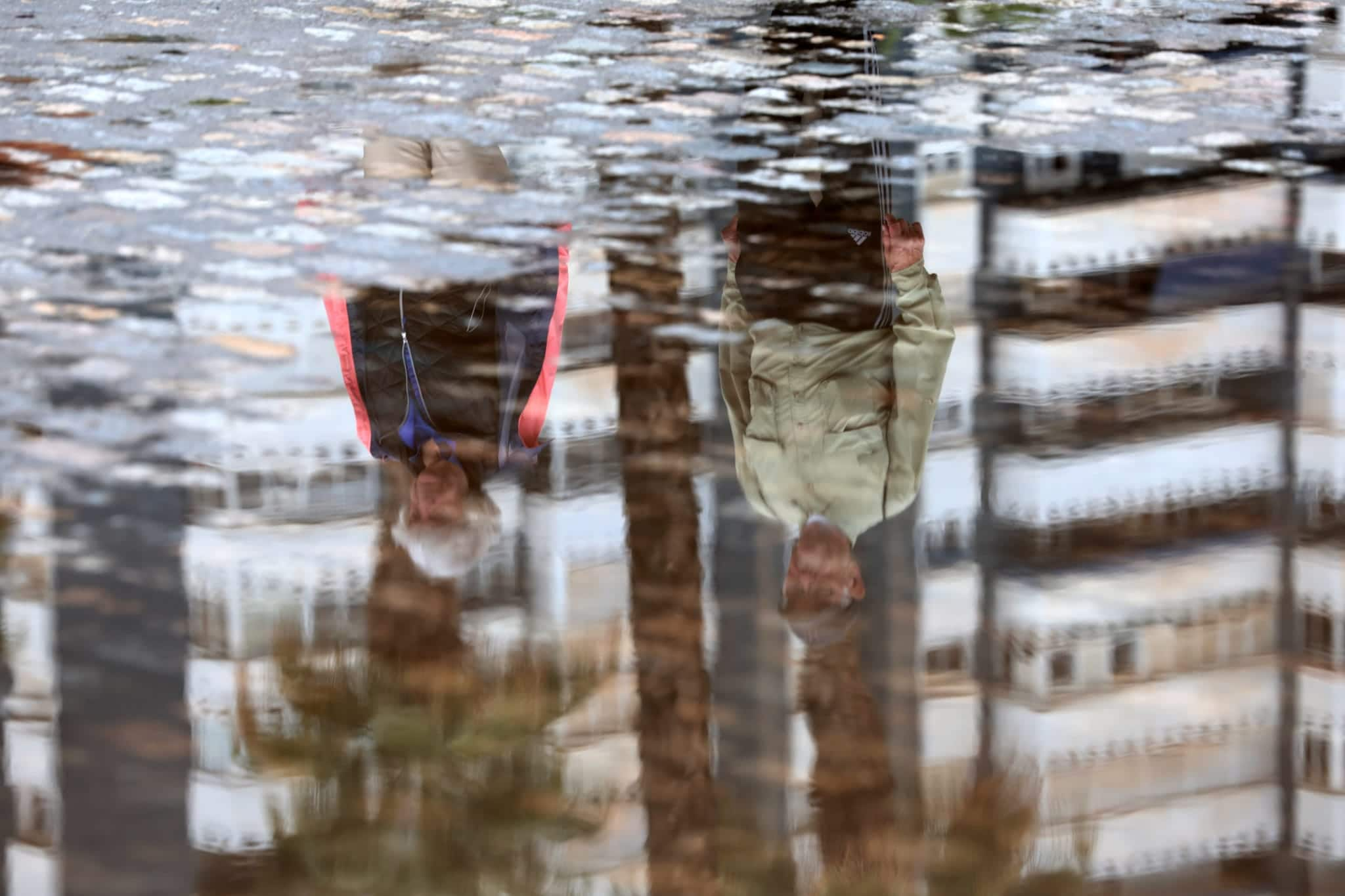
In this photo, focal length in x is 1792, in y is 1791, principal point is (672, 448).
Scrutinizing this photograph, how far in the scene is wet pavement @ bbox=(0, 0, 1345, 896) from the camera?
10.9ft

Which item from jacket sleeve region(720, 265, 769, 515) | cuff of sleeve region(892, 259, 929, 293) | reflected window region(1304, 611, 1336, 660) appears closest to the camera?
reflected window region(1304, 611, 1336, 660)

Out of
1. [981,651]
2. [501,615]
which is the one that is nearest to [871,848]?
[981,651]

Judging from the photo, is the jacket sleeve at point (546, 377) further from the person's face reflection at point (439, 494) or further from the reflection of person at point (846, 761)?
the reflection of person at point (846, 761)

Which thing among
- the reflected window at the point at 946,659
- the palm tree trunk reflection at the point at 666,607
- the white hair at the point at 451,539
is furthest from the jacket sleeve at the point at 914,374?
the white hair at the point at 451,539

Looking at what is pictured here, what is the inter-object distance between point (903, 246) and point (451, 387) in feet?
4.75

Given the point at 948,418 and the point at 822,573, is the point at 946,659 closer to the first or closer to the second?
the point at 822,573

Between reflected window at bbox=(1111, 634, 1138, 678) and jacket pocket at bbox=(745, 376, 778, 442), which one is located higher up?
jacket pocket at bbox=(745, 376, 778, 442)

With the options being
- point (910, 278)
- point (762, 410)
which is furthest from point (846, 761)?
point (910, 278)

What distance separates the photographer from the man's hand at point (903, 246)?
5406 millimetres

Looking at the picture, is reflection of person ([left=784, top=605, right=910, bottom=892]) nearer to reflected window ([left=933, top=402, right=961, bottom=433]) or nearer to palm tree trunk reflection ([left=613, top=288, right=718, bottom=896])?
palm tree trunk reflection ([left=613, top=288, right=718, bottom=896])

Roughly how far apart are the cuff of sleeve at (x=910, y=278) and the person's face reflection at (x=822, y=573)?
1149 millimetres

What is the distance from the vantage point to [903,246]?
18.1ft

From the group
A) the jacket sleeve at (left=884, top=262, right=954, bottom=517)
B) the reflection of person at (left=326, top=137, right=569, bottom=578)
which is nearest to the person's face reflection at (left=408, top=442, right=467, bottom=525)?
the reflection of person at (left=326, top=137, right=569, bottom=578)

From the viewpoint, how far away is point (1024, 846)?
3.25 metres
